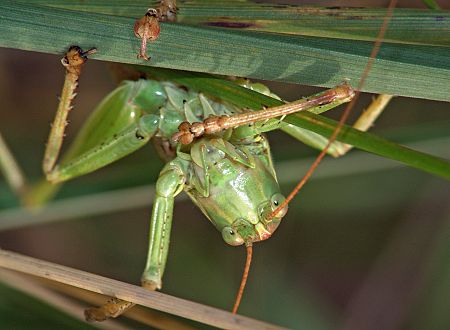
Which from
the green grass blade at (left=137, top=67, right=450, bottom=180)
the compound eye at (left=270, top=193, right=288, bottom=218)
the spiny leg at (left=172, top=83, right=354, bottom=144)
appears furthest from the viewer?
the compound eye at (left=270, top=193, right=288, bottom=218)

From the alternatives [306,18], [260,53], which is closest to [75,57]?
[260,53]

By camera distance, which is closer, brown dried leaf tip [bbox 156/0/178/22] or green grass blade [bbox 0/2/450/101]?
green grass blade [bbox 0/2/450/101]

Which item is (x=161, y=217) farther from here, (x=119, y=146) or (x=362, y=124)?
(x=362, y=124)

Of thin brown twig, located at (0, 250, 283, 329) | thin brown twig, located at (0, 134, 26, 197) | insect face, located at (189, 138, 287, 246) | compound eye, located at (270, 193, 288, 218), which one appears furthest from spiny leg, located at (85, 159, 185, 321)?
thin brown twig, located at (0, 134, 26, 197)

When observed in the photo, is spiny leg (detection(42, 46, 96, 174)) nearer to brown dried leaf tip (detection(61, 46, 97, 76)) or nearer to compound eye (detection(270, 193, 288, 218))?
brown dried leaf tip (detection(61, 46, 97, 76))

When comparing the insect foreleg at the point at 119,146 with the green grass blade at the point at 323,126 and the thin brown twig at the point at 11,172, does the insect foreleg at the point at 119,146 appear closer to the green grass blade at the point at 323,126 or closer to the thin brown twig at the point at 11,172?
the green grass blade at the point at 323,126

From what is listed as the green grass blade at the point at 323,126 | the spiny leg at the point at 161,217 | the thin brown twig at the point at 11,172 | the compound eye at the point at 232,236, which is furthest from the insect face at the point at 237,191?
the thin brown twig at the point at 11,172

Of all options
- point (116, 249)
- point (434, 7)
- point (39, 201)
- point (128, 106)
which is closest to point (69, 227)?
point (116, 249)

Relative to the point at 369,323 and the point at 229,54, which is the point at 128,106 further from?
the point at 369,323
